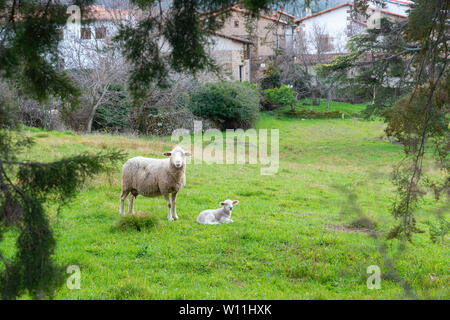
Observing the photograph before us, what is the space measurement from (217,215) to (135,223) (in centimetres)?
190

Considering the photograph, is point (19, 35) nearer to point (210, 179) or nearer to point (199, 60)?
point (199, 60)

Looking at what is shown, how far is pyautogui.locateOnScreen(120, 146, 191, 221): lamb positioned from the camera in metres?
9.41

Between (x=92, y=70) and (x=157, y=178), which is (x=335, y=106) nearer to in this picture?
(x=92, y=70)

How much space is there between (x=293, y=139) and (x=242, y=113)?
14.3 ft

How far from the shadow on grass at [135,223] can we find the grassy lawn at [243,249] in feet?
0.10

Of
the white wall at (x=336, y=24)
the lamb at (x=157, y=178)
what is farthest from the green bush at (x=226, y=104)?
the white wall at (x=336, y=24)

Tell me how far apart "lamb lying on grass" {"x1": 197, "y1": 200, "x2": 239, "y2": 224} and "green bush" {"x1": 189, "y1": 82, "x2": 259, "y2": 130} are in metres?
20.7

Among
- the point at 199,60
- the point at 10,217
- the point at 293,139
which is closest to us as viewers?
the point at 10,217

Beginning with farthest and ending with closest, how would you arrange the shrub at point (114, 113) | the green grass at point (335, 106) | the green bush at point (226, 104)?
the green grass at point (335, 106) < the green bush at point (226, 104) < the shrub at point (114, 113)

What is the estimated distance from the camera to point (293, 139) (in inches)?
1203

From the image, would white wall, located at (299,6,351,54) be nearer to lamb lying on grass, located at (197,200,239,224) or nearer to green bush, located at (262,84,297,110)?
green bush, located at (262,84,297,110)

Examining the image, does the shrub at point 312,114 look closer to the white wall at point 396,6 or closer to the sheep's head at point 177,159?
the white wall at point 396,6

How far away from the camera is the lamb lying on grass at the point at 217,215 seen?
9281 millimetres
